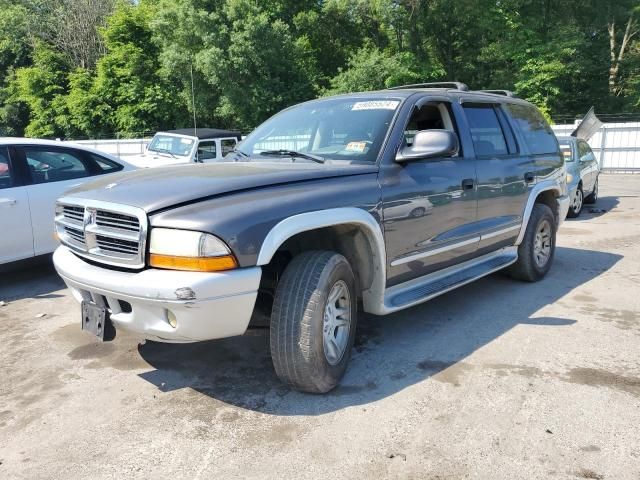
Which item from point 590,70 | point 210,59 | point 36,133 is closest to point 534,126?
point 210,59

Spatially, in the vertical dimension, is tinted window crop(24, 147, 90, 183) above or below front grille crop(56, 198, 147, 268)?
above

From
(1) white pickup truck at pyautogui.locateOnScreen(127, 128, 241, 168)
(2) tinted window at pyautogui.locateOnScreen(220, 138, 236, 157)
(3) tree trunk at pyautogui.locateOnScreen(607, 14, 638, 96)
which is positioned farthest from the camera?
(3) tree trunk at pyautogui.locateOnScreen(607, 14, 638, 96)

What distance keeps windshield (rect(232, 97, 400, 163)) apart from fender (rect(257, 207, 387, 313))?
526 millimetres

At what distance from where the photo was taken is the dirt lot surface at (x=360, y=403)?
8.63 ft

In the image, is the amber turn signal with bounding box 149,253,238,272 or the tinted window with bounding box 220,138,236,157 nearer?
the amber turn signal with bounding box 149,253,238,272

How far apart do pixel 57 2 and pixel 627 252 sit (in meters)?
38.6

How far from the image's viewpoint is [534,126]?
5727 mm

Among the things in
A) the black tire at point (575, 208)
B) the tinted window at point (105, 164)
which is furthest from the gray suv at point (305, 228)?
the black tire at point (575, 208)

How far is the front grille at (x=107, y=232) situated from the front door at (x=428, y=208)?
154 cm

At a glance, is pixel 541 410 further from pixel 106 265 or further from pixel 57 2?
pixel 57 2

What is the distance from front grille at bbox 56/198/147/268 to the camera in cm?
285

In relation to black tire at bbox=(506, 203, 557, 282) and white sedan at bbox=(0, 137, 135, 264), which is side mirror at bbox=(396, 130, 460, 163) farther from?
white sedan at bbox=(0, 137, 135, 264)

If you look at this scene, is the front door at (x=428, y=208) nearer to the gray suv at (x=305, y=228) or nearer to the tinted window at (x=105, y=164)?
the gray suv at (x=305, y=228)

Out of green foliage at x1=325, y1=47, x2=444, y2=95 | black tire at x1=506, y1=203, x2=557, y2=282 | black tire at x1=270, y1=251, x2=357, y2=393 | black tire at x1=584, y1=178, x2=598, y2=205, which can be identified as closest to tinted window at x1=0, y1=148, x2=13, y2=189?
black tire at x1=270, y1=251, x2=357, y2=393
